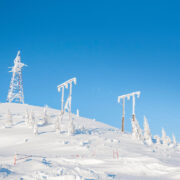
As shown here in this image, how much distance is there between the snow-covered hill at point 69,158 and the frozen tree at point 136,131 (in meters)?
1.59

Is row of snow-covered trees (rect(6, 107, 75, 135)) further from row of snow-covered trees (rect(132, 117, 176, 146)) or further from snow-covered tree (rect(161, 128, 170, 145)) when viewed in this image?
snow-covered tree (rect(161, 128, 170, 145))

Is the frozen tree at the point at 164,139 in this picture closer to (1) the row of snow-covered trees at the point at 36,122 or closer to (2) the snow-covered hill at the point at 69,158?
(2) the snow-covered hill at the point at 69,158

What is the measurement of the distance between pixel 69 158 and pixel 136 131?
1578cm

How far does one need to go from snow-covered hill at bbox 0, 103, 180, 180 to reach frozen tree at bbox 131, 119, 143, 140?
5.20ft

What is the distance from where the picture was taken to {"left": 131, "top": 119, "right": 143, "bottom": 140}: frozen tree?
1238 inches

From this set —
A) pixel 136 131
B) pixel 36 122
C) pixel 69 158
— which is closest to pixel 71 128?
pixel 36 122

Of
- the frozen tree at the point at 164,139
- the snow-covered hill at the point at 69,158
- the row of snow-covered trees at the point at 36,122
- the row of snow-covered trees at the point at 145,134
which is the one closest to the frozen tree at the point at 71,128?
the row of snow-covered trees at the point at 36,122

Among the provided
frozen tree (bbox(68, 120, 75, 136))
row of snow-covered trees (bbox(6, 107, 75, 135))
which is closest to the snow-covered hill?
row of snow-covered trees (bbox(6, 107, 75, 135))

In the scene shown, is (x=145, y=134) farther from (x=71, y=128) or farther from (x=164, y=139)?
(x=71, y=128)

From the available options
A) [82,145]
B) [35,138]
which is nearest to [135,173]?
[82,145]

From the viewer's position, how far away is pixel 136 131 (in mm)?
31859

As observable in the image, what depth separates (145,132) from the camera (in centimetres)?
3397

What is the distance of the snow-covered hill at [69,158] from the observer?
1315cm

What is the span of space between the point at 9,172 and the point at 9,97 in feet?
139
